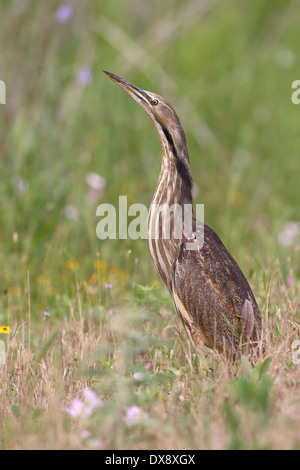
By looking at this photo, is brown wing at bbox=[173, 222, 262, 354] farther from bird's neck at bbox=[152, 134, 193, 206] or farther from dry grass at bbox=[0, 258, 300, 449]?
bird's neck at bbox=[152, 134, 193, 206]

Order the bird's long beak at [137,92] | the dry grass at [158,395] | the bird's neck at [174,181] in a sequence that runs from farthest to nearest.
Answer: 1. the bird's long beak at [137,92]
2. the bird's neck at [174,181]
3. the dry grass at [158,395]

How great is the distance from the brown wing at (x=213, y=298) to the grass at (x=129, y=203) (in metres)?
0.17

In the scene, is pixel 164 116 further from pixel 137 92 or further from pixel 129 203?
pixel 129 203

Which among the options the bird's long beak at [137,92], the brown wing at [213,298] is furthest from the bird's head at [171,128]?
the brown wing at [213,298]

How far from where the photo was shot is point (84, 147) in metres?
7.61

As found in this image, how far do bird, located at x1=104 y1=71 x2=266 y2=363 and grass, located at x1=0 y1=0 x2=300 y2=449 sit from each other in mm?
157

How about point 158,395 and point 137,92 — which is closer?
point 158,395

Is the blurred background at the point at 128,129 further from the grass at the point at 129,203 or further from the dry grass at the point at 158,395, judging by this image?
the dry grass at the point at 158,395

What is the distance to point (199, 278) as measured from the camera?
4.07 m

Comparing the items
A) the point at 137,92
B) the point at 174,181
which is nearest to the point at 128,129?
the point at 137,92

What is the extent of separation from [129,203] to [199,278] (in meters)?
3.28

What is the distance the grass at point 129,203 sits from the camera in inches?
119
